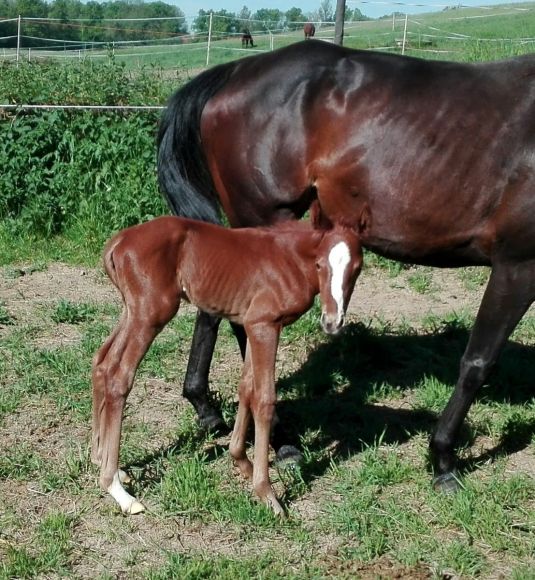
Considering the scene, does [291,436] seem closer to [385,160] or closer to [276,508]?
[276,508]

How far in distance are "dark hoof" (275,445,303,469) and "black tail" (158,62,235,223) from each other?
1.42m

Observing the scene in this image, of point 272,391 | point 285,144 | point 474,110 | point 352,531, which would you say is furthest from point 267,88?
point 352,531

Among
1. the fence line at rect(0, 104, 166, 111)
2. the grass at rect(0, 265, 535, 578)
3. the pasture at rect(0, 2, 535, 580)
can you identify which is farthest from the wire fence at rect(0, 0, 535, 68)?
the grass at rect(0, 265, 535, 578)

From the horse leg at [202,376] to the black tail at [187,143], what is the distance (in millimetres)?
675

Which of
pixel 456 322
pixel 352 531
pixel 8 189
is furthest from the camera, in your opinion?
pixel 8 189

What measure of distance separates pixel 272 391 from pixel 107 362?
0.74 meters

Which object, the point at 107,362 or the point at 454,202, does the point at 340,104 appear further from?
the point at 107,362

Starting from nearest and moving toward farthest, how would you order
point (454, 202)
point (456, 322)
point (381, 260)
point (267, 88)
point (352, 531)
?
1. point (352, 531)
2. point (454, 202)
3. point (267, 88)
4. point (456, 322)
5. point (381, 260)

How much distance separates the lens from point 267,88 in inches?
190

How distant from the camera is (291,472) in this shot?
4207 millimetres

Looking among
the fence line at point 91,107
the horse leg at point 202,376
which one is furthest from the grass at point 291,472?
the fence line at point 91,107

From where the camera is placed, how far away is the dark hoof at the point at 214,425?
4684 mm

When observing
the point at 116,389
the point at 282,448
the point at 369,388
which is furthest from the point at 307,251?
the point at 369,388

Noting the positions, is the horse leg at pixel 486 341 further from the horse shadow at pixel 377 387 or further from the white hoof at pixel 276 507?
the white hoof at pixel 276 507
